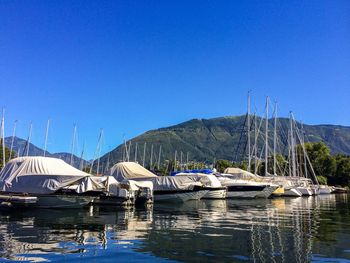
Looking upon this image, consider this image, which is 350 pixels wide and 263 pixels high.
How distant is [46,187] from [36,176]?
1891 mm

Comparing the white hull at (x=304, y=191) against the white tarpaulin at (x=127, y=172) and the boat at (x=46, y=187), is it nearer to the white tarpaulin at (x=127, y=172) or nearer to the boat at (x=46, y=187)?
the white tarpaulin at (x=127, y=172)

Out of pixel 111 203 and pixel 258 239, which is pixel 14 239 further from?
pixel 111 203

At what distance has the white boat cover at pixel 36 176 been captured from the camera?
36594 millimetres

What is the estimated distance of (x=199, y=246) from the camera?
1722 cm

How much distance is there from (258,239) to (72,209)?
2204 centimetres

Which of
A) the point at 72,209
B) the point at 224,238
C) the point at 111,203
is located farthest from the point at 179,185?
the point at 224,238

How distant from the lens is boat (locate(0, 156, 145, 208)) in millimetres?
36125

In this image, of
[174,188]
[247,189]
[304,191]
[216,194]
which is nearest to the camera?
[174,188]

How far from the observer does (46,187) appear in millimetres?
36531

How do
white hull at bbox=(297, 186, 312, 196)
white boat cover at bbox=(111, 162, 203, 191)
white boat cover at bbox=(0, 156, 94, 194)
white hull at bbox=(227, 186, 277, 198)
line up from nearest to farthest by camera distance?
white boat cover at bbox=(0, 156, 94, 194) → white boat cover at bbox=(111, 162, 203, 191) → white hull at bbox=(227, 186, 277, 198) → white hull at bbox=(297, 186, 312, 196)

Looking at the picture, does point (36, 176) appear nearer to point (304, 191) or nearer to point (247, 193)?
point (247, 193)

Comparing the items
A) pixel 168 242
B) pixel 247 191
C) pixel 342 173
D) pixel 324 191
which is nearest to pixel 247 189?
pixel 247 191

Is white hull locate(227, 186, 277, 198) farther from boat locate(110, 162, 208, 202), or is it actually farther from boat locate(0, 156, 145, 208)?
boat locate(0, 156, 145, 208)

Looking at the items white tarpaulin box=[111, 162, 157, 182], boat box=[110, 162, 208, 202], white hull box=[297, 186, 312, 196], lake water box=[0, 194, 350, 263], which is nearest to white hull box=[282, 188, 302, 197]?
white hull box=[297, 186, 312, 196]
